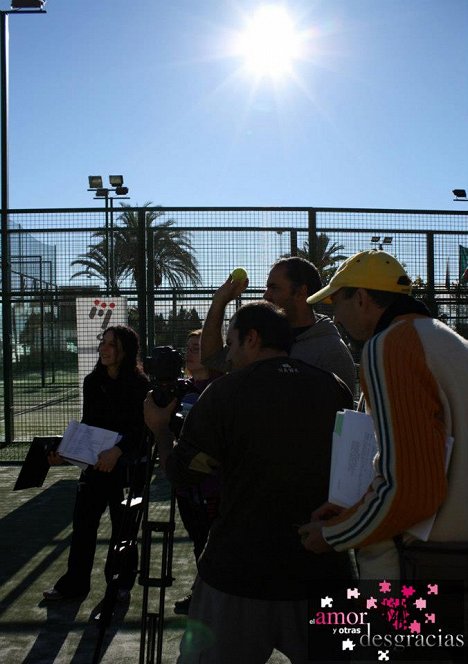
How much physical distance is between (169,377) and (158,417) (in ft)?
1.40

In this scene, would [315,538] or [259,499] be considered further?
[259,499]

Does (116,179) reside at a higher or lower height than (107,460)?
higher

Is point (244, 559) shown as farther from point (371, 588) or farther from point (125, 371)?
point (125, 371)

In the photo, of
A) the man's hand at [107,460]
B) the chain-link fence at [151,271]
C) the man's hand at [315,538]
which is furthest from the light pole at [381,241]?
the man's hand at [315,538]

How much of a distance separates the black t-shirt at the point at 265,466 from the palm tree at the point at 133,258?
7.38 m

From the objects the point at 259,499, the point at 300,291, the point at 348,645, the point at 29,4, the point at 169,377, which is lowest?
the point at 348,645

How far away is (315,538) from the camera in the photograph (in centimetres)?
228

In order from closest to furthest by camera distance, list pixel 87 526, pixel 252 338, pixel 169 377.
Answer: pixel 252 338 < pixel 169 377 < pixel 87 526

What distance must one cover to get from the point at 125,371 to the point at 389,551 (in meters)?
3.68

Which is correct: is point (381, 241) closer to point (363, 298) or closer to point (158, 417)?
point (158, 417)

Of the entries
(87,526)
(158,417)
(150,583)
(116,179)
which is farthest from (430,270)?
(116,179)

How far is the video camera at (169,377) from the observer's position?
11.1 ft

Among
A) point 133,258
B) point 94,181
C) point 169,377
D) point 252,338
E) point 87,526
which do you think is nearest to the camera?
point 252,338

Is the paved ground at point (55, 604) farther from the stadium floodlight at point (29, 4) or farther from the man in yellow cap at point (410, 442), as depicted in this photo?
the stadium floodlight at point (29, 4)
